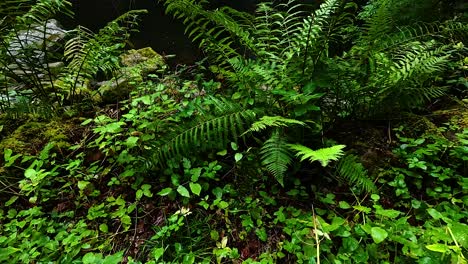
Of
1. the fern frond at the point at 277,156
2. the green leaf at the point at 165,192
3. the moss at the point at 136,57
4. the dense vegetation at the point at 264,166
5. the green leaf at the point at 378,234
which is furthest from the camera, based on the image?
the moss at the point at 136,57

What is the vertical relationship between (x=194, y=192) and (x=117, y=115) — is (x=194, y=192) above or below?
above

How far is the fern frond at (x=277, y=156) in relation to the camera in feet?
5.49

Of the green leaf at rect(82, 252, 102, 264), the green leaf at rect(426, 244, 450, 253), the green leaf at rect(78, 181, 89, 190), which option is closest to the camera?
the green leaf at rect(426, 244, 450, 253)

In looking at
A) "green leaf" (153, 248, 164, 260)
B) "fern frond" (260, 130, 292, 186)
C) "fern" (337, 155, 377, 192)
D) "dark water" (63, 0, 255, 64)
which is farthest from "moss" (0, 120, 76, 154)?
"dark water" (63, 0, 255, 64)

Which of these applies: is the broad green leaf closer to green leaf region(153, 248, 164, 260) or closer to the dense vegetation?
the dense vegetation

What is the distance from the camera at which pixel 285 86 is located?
1.99m

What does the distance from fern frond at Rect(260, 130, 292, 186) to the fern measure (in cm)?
30

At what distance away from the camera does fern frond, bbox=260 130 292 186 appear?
1675mm

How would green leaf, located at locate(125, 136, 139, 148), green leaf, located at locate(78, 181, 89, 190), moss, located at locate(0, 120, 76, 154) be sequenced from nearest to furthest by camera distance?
green leaf, located at locate(78, 181, 89, 190)
green leaf, located at locate(125, 136, 139, 148)
moss, located at locate(0, 120, 76, 154)

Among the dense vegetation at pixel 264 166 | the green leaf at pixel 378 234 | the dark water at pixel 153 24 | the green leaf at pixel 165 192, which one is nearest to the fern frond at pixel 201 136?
the dense vegetation at pixel 264 166

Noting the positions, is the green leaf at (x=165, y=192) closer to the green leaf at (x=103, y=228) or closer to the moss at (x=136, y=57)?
the green leaf at (x=103, y=228)

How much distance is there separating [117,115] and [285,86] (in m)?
1.48

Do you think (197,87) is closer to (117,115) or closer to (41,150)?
(117,115)

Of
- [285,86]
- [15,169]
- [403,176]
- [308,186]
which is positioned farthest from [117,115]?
[403,176]
